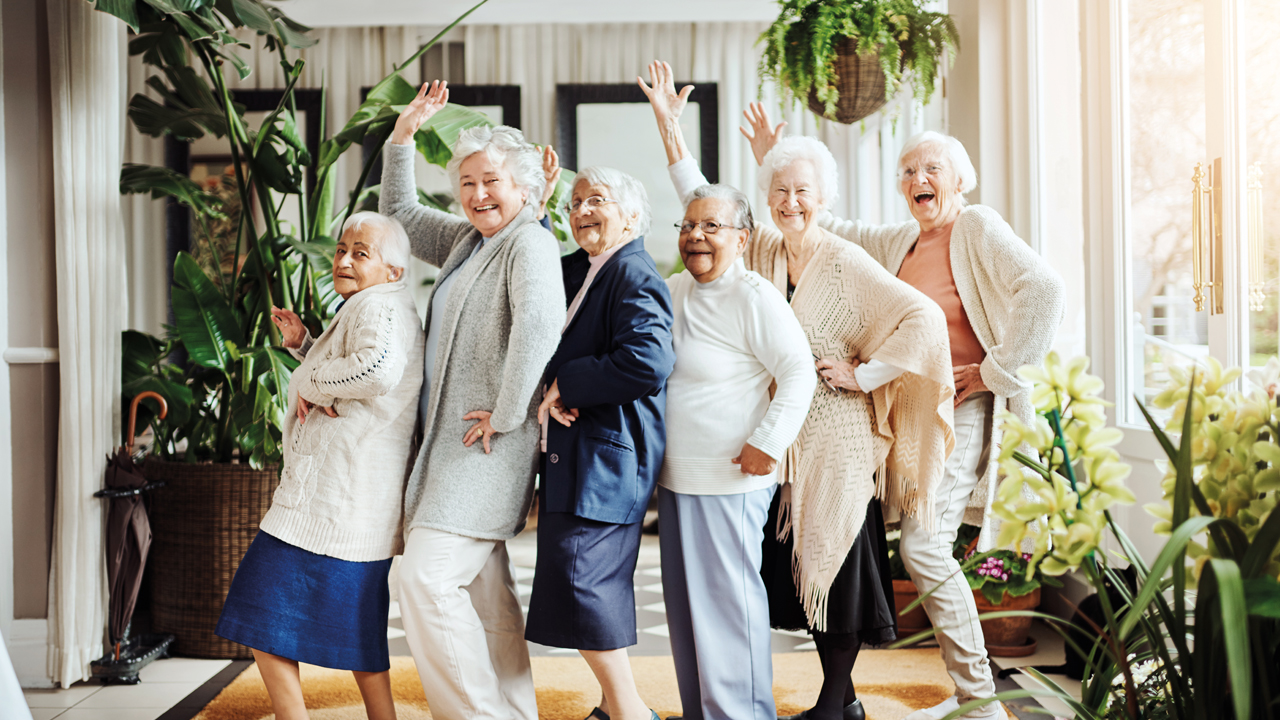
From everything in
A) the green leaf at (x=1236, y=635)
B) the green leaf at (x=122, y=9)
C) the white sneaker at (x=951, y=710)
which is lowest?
the white sneaker at (x=951, y=710)

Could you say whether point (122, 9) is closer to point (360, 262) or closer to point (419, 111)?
point (419, 111)

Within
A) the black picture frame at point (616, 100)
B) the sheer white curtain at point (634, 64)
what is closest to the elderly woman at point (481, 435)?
the black picture frame at point (616, 100)

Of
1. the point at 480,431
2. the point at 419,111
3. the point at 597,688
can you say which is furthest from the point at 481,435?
the point at 597,688

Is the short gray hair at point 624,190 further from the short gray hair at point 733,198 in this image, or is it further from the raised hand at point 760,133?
the raised hand at point 760,133

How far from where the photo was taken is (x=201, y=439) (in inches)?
120

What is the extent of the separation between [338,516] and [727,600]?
85cm

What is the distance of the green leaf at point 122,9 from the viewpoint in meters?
2.29

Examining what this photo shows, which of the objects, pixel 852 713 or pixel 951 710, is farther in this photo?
pixel 852 713

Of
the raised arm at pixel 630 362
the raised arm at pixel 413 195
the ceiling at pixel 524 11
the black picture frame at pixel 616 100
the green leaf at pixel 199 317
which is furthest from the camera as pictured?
the black picture frame at pixel 616 100

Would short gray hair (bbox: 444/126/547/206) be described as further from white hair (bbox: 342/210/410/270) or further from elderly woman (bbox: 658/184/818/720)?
elderly woman (bbox: 658/184/818/720)

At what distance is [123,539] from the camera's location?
8.95ft

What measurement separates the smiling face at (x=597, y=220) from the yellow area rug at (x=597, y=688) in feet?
4.19

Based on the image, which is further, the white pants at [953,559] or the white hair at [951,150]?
the white hair at [951,150]

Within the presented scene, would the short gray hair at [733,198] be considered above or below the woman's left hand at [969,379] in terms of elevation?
above
